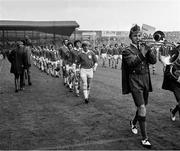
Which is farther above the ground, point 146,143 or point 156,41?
point 156,41

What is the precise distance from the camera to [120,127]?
6703 millimetres

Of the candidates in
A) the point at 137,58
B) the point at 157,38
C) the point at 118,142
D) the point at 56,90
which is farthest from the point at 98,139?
the point at 56,90

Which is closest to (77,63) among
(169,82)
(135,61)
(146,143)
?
(169,82)

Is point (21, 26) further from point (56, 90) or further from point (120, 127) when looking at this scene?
point (120, 127)

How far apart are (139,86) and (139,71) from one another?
31 cm

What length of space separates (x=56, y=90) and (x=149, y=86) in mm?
→ 7313

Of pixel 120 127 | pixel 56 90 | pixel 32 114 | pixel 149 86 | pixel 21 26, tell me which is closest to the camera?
pixel 149 86

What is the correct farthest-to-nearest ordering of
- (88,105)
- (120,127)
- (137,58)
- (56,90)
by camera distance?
1. (56,90)
2. (88,105)
3. (120,127)
4. (137,58)

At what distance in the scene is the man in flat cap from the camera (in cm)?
542

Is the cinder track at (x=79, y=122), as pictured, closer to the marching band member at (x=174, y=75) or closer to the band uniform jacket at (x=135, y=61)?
the marching band member at (x=174, y=75)


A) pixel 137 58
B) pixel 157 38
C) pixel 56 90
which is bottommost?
pixel 56 90

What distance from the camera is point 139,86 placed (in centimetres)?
559

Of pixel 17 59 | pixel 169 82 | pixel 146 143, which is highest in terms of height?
pixel 17 59

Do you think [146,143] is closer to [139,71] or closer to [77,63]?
[139,71]
